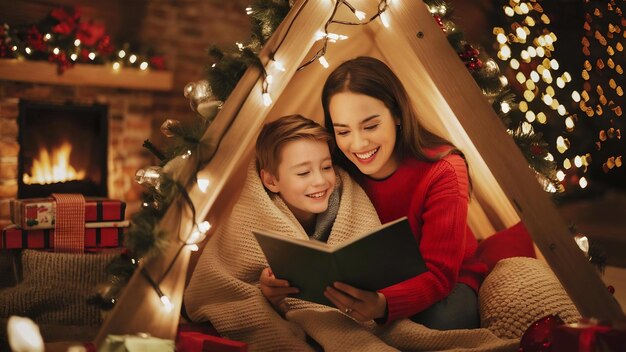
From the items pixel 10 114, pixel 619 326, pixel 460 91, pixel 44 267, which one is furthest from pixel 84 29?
pixel 619 326

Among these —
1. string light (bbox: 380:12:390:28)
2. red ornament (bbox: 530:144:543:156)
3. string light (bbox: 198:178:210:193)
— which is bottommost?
string light (bbox: 198:178:210:193)

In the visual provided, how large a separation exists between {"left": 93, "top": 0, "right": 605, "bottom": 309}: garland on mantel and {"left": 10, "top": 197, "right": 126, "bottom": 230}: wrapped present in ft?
3.18

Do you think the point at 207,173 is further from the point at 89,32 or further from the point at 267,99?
the point at 89,32

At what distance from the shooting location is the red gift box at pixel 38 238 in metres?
2.73

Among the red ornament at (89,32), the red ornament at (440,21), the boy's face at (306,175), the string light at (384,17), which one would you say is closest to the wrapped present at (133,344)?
the boy's face at (306,175)

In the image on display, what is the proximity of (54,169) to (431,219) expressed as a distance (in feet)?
9.18

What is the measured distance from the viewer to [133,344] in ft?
5.23

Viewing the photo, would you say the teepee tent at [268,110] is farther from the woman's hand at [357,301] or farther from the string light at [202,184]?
the woman's hand at [357,301]

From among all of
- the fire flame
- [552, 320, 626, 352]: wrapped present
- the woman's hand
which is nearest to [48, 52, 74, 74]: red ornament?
the fire flame

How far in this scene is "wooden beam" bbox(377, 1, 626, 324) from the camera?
182cm

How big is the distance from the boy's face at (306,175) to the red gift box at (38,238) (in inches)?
44.8

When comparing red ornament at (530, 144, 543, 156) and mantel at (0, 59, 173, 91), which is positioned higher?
mantel at (0, 59, 173, 91)

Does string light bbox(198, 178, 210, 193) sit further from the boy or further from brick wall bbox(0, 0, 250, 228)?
brick wall bbox(0, 0, 250, 228)

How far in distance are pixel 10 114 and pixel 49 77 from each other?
11.4 inches
